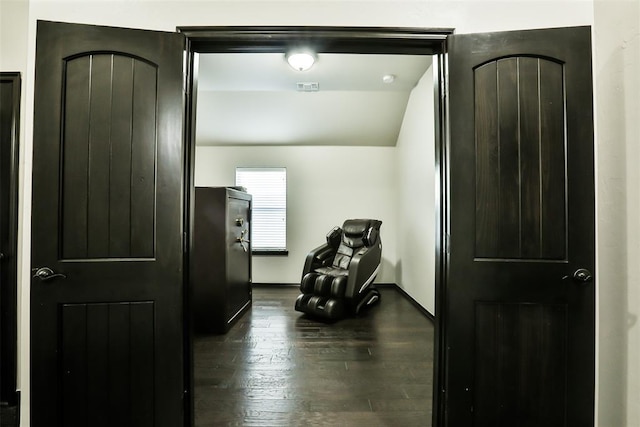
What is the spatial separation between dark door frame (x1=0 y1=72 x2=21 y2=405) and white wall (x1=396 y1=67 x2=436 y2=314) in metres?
3.34

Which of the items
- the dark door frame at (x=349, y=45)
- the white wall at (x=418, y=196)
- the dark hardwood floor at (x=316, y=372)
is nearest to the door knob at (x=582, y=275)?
the dark door frame at (x=349, y=45)

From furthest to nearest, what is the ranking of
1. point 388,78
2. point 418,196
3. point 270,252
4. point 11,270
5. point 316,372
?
point 270,252 < point 418,196 < point 388,78 < point 316,372 < point 11,270

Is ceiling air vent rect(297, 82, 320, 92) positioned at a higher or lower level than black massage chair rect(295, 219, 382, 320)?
higher

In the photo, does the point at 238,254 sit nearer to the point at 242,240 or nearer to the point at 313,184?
the point at 242,240

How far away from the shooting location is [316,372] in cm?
218

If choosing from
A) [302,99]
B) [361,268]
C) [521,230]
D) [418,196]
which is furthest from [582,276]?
[302,99]

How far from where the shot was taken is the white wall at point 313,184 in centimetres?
497

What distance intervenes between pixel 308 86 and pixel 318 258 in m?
2.31

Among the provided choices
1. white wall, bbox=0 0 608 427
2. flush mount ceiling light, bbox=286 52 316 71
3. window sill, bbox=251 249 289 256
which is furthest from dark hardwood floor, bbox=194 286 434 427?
flush mount ceiling light, bbox=286 52 316 71

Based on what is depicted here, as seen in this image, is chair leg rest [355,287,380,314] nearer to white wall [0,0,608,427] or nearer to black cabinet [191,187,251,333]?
black cabinet [191,187,251,333]

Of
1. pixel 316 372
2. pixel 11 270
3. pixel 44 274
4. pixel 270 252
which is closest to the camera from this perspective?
pixel 44 274

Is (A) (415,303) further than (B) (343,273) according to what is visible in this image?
Yes

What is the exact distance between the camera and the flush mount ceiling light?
Answer: 9.91ft

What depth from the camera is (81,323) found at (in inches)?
52.3
